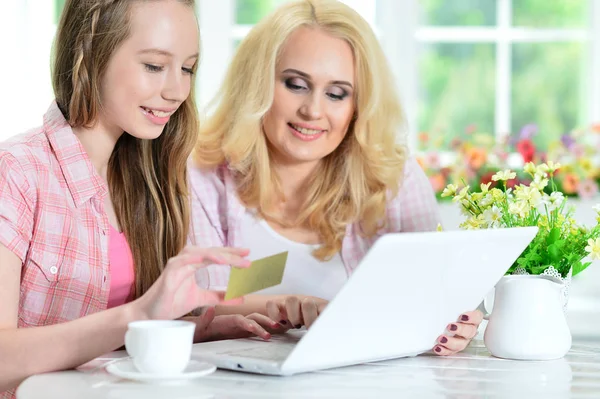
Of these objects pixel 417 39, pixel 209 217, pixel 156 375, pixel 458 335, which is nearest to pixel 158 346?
pixel 156 375

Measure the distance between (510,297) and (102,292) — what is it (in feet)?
2.55

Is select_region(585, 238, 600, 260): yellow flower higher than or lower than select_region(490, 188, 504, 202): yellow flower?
lower

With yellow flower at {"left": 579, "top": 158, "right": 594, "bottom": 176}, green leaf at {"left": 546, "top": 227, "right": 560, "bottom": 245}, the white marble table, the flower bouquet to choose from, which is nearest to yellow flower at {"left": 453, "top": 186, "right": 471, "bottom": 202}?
the flower bouquet

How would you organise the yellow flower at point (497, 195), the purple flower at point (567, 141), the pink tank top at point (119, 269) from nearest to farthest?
the yellow flower at point (497, 195)
the pink tank top at point (119, 269)
the purple flower at point (567, 141)

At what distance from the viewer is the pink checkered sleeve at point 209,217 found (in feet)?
7.23

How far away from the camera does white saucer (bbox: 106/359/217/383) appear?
123 cm

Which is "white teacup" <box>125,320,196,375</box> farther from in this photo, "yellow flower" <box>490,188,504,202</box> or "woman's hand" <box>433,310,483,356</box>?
"yellow flower" <box>490,188,504,202</box>

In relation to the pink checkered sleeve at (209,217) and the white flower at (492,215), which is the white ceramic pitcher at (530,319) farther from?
the pink checkered sleeve at (209,217)

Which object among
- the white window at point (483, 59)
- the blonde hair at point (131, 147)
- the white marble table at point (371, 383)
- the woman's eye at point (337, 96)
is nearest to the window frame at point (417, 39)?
the white window at point (483, 59)

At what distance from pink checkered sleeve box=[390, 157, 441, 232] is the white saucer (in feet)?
3.72

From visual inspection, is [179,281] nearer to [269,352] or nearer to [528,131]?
[269,352]

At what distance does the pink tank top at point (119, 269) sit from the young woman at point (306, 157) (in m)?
0.35

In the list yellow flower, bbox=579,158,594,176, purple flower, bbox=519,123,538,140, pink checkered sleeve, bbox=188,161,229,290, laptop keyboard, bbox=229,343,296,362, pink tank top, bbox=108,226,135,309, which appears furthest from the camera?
purple flower, bbox=519,123,538,140

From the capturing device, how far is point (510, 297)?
1.53m
